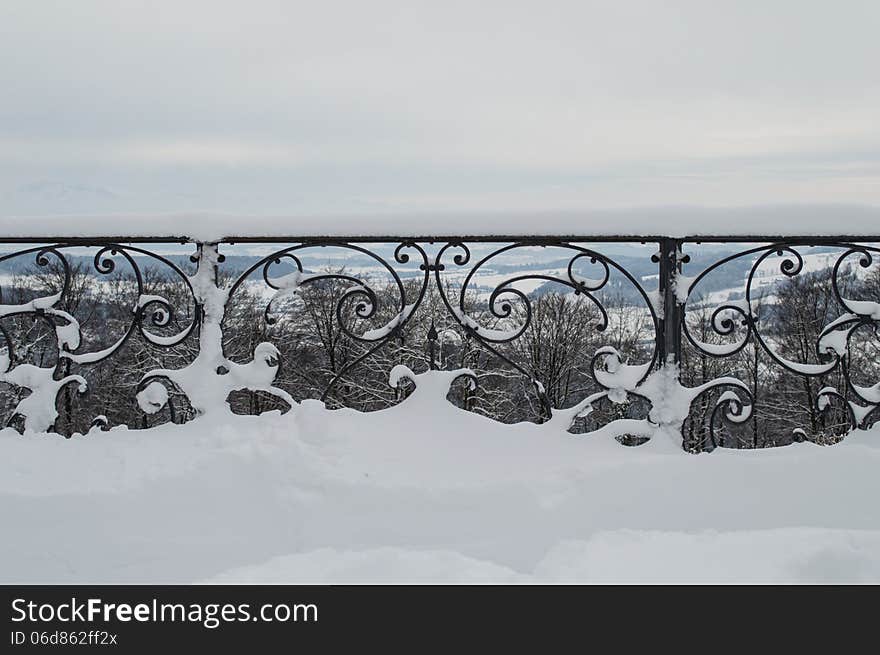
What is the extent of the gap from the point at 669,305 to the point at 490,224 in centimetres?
70

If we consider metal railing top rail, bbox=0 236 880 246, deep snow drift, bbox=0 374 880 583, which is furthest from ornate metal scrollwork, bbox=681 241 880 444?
deep snow drift, bbox=0 374 880 583

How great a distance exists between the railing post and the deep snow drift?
0.30 meters

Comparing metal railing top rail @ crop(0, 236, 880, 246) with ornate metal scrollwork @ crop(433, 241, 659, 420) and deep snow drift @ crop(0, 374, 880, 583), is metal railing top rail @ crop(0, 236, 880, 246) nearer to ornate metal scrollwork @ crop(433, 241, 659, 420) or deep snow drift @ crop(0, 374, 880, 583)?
ornate metal scrollwork @ crop(433, 241, 659, 420)

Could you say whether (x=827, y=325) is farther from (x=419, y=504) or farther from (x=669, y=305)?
(x=419, y=504)

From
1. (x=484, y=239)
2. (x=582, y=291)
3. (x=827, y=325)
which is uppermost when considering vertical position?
(x=484, y=239)

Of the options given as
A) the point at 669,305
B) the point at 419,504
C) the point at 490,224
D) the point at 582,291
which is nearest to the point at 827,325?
the point at 669,305

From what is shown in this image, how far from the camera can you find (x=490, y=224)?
2434mm

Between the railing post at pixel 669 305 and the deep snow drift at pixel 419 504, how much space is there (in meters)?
0.30

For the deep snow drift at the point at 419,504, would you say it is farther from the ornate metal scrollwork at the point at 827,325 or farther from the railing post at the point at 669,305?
the railing post at the point at 669,305

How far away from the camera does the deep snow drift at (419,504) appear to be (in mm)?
1771

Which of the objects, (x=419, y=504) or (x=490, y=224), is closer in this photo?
(x=419, y=504)

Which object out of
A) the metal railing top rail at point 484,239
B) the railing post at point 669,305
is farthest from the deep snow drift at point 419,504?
the metal railing top rail at point 484,239

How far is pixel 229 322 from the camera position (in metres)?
19.0

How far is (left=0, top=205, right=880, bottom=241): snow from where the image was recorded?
7.89 feet
